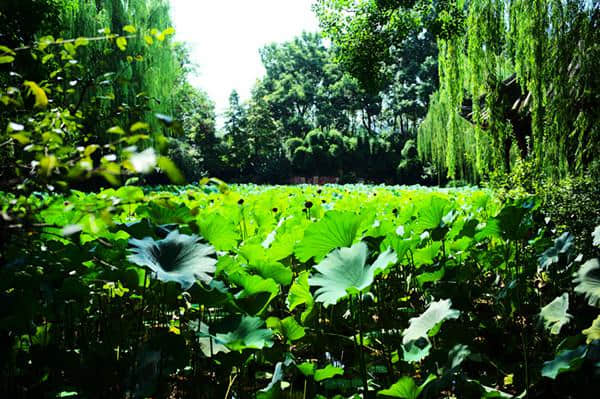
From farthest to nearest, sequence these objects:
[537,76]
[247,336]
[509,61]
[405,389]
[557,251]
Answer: [509,61] < [537,76] < [557,251] < [247,336] < [405,389]

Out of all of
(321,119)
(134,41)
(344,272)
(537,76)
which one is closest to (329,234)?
(344,272)

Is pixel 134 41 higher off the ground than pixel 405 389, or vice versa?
pixel 134 41

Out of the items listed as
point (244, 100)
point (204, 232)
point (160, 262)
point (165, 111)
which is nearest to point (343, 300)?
point (204, 232)

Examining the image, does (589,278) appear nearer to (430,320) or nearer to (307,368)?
(430,320)

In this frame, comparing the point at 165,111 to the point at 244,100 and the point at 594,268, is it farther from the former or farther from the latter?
the point at 244,100

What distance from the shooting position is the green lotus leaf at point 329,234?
145cm

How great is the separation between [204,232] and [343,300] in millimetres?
653

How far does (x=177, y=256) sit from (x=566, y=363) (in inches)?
40.6

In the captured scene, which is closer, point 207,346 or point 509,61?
point 207,346

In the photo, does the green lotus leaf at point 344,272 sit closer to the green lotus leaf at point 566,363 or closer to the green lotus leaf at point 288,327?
the green lotus leaf at point 288,327

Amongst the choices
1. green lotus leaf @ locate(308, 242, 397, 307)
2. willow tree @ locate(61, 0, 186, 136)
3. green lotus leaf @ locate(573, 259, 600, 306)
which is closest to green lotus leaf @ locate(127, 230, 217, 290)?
green lotus leaf @ locate(308, 242, 397, 307)

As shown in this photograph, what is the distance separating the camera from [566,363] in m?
1.03

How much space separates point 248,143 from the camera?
92.1ft

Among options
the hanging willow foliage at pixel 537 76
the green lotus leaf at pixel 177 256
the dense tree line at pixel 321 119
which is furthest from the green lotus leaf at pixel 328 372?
the dense tree line at pixel 321 119
